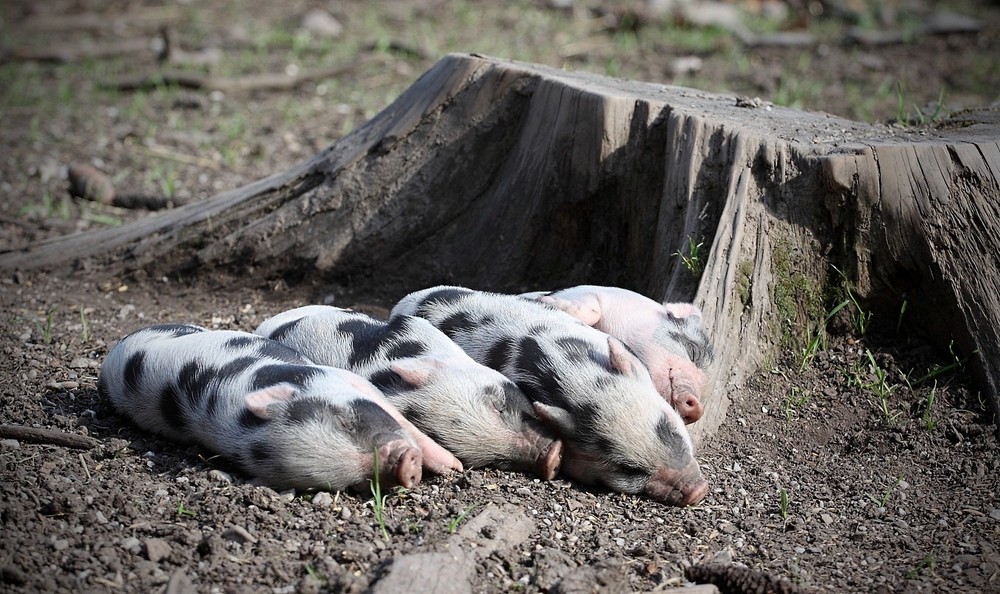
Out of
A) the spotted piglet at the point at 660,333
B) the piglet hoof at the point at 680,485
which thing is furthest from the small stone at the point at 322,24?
the piglet hoof at the point at 680,485

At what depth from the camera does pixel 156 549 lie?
10.00ft

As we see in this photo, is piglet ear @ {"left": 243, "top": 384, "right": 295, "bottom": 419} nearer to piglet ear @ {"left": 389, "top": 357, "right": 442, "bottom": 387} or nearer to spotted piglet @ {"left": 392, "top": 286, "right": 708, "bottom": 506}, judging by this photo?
piglet ear @ {"left": 389, "top": 357, "right": 442, "bottom": 387}

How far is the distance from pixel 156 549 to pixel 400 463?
31.9 inches

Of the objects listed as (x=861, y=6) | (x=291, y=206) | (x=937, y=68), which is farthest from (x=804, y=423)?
(x=861, y=6)

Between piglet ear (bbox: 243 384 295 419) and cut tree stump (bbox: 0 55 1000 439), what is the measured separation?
162 centimetres

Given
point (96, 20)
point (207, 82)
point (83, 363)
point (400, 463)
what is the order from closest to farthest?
point (400, 463)
point (83, 363)
point (207, 82)
point (96, 20)

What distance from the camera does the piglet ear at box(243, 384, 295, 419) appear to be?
3377 millimetres

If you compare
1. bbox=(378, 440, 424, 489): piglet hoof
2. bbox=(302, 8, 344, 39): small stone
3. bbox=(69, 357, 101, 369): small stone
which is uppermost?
bbox=(302, 8, 344, 39): small stone

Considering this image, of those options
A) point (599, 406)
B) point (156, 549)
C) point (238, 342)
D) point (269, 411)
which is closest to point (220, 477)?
point (269, 411)

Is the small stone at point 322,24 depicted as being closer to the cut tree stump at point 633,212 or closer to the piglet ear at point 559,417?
the cut tree stump at point 633,212

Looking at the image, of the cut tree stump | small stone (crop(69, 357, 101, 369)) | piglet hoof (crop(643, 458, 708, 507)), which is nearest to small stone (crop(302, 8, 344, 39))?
the cut tree stump

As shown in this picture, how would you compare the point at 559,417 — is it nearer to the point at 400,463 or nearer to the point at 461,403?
the point at 461,403

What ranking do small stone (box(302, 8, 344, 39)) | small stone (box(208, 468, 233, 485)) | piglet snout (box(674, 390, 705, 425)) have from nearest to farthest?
small stone (box(208, 468, 233, 485)), piglet snout (box(674, 390, 705, 425)), small stone (box(302, 8, 344, 39))

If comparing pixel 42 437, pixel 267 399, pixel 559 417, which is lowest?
pixel 42 437
